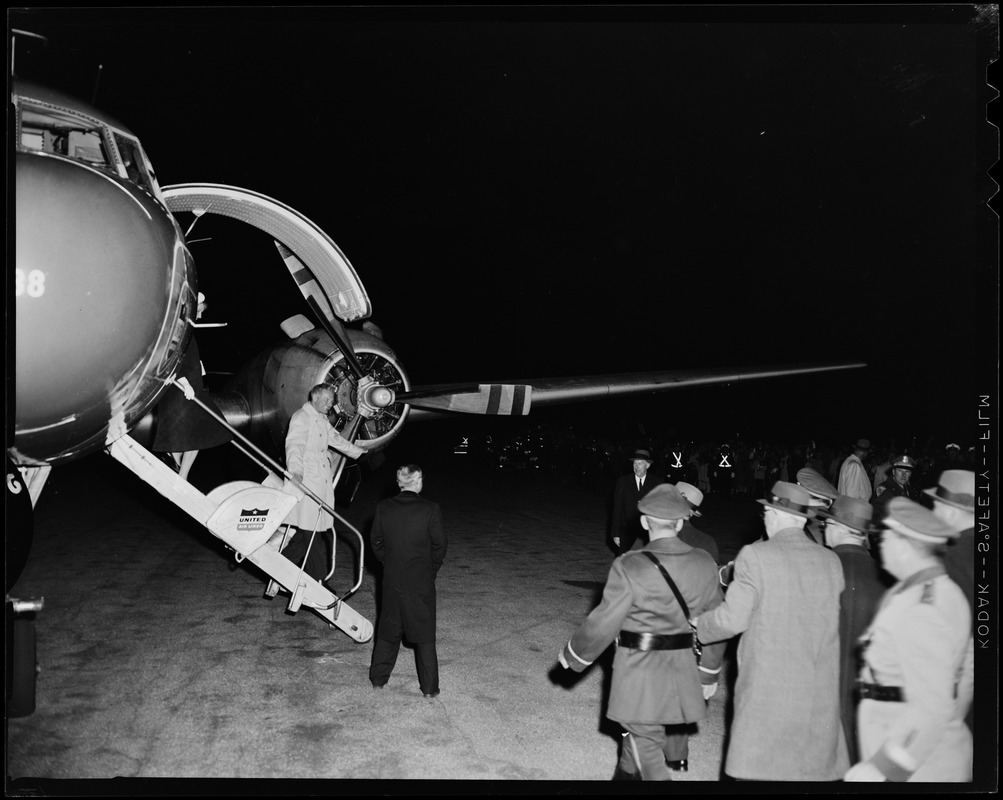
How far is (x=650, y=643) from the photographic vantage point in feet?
12.4

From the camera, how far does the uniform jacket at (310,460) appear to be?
6.95 m

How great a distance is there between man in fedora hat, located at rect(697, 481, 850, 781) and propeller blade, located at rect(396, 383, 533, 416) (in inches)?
205

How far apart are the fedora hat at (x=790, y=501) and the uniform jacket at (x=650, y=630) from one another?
49 centimetres

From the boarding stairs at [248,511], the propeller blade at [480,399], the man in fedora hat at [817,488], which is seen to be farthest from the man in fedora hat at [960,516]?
the propeller blade at [480,399]

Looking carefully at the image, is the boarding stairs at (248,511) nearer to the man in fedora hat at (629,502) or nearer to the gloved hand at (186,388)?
the gloved hand at (186,388)

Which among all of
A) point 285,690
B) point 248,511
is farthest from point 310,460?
point 285,690

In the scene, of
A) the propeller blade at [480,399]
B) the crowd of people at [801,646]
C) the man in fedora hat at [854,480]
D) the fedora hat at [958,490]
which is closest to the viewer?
the crowd of people at [801,646]

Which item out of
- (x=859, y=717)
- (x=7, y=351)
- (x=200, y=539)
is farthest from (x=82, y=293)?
(x=200, y=539)

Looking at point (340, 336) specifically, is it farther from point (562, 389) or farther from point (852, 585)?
point (852, 585)

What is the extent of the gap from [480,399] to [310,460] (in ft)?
7.58

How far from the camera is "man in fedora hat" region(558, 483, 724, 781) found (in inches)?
146

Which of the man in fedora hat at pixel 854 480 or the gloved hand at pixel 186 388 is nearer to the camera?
the gloved hand at pixel 186 388

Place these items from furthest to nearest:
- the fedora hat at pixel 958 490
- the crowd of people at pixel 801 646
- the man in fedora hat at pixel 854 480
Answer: the man in fedora hat at pixel 854 480 < the fedora hat at pixel 958 490 < the crowd of people at pixel 801 646

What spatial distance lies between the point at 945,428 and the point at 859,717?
31.4m
